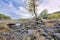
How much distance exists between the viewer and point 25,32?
715 centimetres

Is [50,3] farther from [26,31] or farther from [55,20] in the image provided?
[26,31]

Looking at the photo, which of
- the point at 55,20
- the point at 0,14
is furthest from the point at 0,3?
the point at 55,20

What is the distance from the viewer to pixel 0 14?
23.9 ft

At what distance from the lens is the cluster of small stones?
6781 mm

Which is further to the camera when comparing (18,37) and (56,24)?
(56,24)

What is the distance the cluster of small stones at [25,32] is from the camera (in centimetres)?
678

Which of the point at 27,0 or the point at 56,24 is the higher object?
the point at 27,0

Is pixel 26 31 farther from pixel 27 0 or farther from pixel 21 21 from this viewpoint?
pixel 27 0

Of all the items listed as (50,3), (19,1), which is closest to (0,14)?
(19,1)

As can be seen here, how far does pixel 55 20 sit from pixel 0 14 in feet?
7.20

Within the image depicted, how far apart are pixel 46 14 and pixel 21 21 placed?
1.08m

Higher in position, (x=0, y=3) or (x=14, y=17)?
(x=0, y=3)

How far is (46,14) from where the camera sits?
7.62 metres

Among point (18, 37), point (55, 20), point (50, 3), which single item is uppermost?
point (50, 3)
